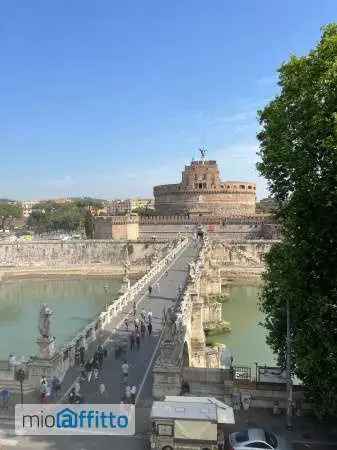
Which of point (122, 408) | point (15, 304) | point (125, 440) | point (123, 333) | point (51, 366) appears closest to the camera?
point (125, 440)

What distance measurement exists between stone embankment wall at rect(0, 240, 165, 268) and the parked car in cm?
4686

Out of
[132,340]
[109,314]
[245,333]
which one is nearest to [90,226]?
[245,333]

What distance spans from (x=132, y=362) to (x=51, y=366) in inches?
116

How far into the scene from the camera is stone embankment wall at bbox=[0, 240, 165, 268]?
190 ft

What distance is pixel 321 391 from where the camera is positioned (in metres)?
11.5

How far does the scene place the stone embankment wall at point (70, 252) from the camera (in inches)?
2286

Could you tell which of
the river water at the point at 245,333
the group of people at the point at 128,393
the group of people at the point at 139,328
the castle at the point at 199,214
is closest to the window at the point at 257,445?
the group of people at the point at 128,393

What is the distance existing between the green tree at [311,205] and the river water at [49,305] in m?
16.4

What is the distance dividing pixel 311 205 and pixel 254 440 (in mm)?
5123

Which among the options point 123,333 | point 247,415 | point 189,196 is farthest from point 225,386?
point 189,196

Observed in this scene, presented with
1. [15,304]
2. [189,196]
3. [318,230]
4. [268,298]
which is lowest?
[15,304]

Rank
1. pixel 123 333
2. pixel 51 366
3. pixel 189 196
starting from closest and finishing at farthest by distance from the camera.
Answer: pixel 51 366, pixel 123 333, pixel 189 196

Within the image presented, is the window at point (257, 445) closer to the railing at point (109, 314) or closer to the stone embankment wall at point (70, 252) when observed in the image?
the railing at point (109, 314)

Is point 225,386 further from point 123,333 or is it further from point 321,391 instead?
point 123,333
